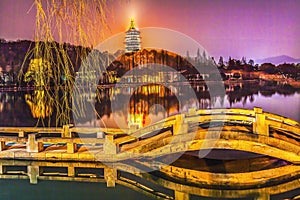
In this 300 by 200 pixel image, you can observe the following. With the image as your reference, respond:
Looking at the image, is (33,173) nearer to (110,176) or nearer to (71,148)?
(71,148)

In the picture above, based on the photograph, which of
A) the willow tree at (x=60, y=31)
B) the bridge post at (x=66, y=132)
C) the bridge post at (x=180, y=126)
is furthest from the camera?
the bridge post at (x=66, y=132)

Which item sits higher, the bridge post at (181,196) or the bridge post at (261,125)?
the bridge post at (261,125)

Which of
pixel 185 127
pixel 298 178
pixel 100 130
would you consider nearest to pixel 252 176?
pixel 298 178

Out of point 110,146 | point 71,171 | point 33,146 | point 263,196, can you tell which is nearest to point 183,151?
point 110,146

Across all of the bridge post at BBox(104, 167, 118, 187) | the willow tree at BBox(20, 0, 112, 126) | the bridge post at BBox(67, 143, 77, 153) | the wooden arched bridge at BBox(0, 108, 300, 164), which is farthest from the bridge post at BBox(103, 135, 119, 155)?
the willow tree at BBox(20, 0, 112, 126)

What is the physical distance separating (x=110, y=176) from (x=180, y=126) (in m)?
0.72

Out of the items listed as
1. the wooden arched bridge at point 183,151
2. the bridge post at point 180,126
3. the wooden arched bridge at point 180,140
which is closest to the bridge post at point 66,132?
the wooden arched bridge at point 180,140

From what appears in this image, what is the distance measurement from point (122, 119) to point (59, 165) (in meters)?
5.43

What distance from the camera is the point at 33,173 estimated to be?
135 inches

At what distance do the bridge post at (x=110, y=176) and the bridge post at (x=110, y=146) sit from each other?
5.7 inches

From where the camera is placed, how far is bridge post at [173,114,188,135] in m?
3.29

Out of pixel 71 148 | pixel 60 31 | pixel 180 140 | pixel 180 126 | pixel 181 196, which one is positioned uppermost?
pixel 60 31

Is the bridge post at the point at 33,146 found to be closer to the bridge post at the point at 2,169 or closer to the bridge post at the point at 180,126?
the bridge post at the point at 2,169

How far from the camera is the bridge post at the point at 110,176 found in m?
3.20
